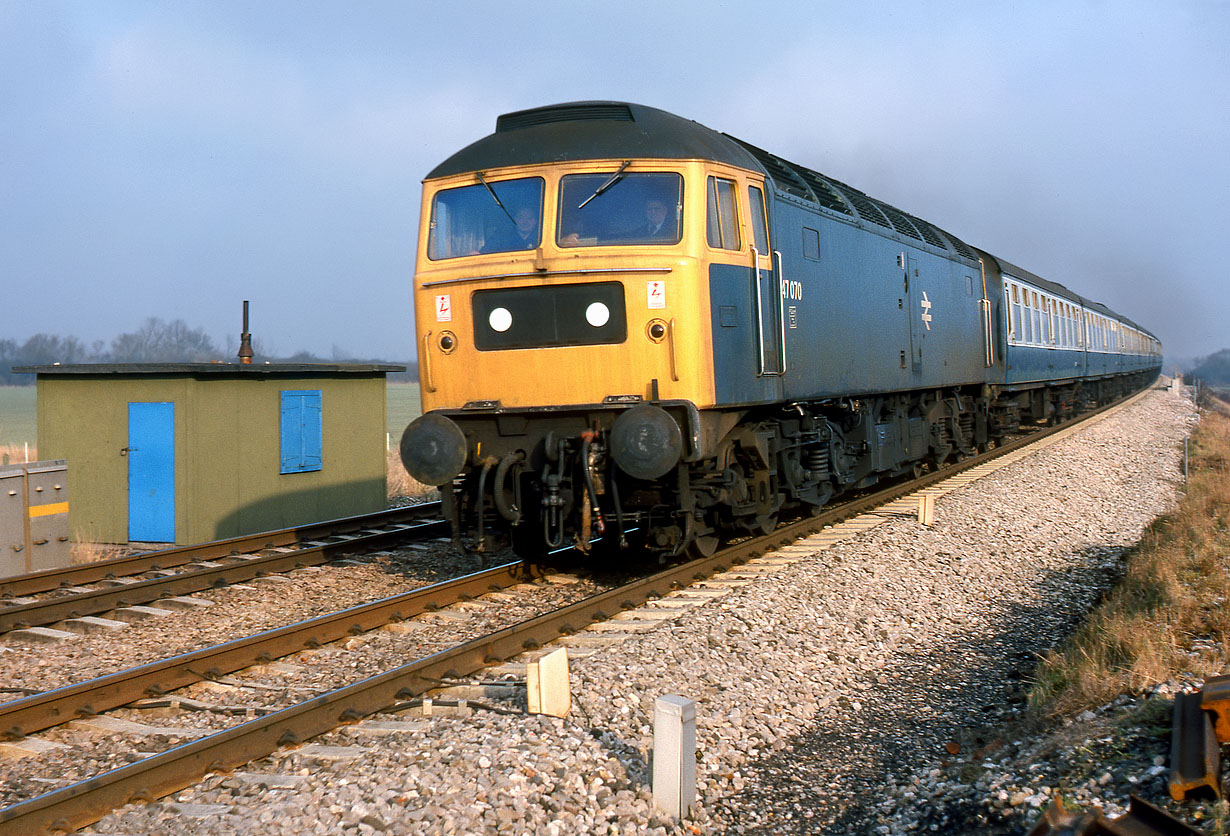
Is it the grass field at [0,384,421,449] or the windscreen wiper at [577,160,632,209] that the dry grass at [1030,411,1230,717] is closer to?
the windscreen wiper at [577,160,632,209]

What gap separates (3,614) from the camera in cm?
714

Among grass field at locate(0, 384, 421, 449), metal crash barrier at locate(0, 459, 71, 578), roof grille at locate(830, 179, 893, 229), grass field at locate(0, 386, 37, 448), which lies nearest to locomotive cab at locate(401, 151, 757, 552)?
roof grille at locate(830, 179, 893, 229)

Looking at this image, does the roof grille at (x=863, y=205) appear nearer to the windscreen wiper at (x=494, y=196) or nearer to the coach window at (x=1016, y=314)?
the windscreen wiper at (x=494, y=196)

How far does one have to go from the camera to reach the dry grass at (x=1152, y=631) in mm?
5215

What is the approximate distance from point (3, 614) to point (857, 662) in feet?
19.2

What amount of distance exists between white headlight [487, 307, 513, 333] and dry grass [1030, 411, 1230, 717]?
4.36 metres

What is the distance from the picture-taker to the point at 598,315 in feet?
24.8

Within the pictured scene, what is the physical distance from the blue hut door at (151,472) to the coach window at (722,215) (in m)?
6.73

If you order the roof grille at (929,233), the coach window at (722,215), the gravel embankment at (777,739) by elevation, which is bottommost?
the gravel embankment at (777,739)

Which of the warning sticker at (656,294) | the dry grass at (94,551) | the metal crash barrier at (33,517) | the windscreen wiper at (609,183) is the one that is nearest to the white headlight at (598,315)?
the warning sticker at (656,294)

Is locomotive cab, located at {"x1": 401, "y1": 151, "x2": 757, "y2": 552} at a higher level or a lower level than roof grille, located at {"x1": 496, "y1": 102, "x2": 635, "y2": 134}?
lower

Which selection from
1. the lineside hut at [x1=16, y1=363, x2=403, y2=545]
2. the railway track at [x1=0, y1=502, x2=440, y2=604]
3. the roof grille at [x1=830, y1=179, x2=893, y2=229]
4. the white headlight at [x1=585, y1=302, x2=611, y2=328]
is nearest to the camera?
the white headlight at [x1=585, y1=302, x2=611, y2=328]

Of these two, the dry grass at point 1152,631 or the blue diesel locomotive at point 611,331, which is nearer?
the dry grass at point 1152,631

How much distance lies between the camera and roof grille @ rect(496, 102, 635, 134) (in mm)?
8125
